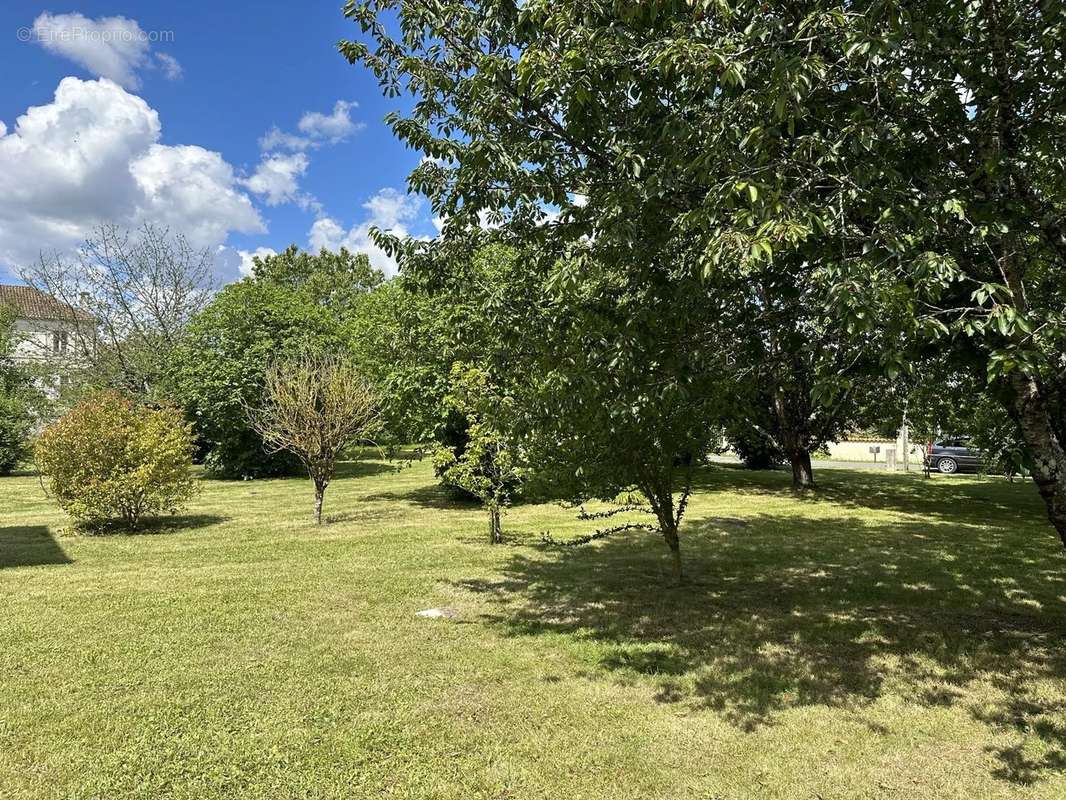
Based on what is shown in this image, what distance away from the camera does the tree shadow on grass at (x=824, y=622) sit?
455 centimetres

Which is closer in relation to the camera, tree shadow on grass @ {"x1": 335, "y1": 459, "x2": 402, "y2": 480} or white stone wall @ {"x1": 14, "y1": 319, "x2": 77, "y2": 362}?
tree shadow on grass @ {"x1": 335, "y1": 459, "x2": 402, "y2": 480}

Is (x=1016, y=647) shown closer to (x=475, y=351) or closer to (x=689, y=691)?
(x=689, y=691)

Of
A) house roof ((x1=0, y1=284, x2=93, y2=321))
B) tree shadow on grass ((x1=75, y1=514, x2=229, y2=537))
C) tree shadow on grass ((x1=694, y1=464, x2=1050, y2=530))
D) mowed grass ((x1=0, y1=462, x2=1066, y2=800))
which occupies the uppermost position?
house roof ((x1=0, y1=284, x2=93, y2=321))

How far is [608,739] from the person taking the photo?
3998 millimetres

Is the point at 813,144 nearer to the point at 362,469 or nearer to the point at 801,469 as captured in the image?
the point at 801,469

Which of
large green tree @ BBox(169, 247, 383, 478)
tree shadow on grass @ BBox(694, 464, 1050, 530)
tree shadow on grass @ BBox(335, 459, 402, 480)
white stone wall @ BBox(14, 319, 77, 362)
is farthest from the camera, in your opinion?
white stone wall @ BBox(14, 319, 77, 362)

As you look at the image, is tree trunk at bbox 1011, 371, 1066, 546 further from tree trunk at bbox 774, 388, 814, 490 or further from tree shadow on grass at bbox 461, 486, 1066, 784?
tree trunk at bbox 774, 388, 814, 490

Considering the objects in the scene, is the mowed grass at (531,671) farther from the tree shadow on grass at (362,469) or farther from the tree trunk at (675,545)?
the tree shadow on grass at (362,469)

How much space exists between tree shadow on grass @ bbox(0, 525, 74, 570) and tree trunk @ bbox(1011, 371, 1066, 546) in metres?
11.2

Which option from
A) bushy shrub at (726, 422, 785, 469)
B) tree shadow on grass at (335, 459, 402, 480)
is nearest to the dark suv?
bushy shrub at (726, 422, 785, 469)

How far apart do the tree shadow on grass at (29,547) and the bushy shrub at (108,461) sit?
2.24 feet

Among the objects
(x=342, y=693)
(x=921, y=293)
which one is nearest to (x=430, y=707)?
(x=342, y=693)

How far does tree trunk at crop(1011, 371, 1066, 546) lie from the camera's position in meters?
4.70

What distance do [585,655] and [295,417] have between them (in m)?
8.56
